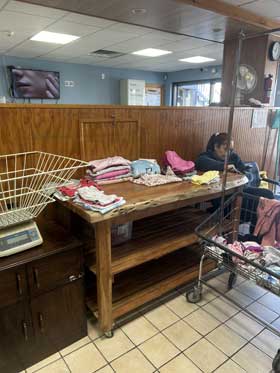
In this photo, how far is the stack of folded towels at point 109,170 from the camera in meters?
Result: 1.78

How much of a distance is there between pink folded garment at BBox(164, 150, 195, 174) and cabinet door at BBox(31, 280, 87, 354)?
41.0 inches

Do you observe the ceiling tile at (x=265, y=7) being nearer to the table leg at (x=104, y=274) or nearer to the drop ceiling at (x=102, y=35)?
the drop ceiling at (x=102, y=35)

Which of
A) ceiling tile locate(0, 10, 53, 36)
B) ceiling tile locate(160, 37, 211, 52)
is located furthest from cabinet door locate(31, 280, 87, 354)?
ceiling tile locate(160, 37, 211, 52)

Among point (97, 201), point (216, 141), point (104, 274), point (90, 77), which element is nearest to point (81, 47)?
point (90, 77)

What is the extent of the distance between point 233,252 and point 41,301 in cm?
104

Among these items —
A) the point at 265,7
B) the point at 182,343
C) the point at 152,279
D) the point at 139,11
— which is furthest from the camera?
the point at 265,7

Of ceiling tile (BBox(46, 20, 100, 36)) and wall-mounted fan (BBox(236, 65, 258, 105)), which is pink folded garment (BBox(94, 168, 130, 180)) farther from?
ceiling tile (BBox(46, 20, 100, 36))

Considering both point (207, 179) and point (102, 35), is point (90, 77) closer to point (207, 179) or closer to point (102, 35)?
point (102, 35)

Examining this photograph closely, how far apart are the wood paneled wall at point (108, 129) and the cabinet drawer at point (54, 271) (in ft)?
2.25

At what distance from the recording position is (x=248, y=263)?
149cm

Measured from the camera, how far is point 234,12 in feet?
9.19

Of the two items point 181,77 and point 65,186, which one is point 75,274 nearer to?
point 65,186

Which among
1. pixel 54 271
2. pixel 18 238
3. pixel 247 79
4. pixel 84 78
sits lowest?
pixel 54 271

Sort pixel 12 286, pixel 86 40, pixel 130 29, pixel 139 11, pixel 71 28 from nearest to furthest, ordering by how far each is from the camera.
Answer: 1. pixel 12 286
2. pixel 139 11
3. pixel 71 28
4. pixel 130 29
5. pixel 86 40
